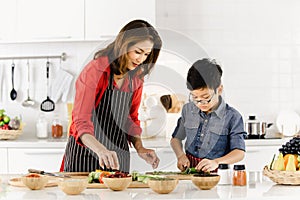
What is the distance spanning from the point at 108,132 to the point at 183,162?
0.41 meters

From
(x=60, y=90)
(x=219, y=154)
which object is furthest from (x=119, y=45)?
(x=60, y=90)

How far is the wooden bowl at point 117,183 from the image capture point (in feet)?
7.48

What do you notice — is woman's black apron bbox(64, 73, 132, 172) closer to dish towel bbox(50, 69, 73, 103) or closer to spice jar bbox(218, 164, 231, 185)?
spice jar bbox(218, 164, 231, 185)

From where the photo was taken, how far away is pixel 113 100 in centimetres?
292

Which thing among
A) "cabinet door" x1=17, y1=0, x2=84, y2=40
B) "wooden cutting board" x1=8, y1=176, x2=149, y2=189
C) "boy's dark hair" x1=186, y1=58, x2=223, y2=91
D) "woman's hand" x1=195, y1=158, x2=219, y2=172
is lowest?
"wooden cutting board" x1=8, y1=176, x2=149, y2=189

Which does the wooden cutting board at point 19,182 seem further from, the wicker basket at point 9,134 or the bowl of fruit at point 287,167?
the wicker basket at point 9,134

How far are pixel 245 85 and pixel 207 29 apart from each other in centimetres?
54

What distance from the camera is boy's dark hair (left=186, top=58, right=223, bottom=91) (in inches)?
114

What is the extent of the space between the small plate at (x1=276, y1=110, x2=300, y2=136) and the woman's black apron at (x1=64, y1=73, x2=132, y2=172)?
174cm

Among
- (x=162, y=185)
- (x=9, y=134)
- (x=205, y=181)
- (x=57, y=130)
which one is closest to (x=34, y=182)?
(x=162, y=185)

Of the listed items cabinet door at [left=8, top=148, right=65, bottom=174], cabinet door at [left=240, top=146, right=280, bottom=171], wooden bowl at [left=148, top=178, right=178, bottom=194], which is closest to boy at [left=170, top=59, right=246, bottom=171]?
wooden bowl at [left=148, top=178, right=178, bottom=194]

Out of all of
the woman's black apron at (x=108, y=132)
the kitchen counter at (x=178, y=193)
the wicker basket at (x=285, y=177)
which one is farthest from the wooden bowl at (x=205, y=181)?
the woman's black apron at (x=108, y=132)

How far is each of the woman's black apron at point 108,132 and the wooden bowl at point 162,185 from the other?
2.34 ft

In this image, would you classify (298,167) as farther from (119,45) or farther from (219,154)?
(119,45)
